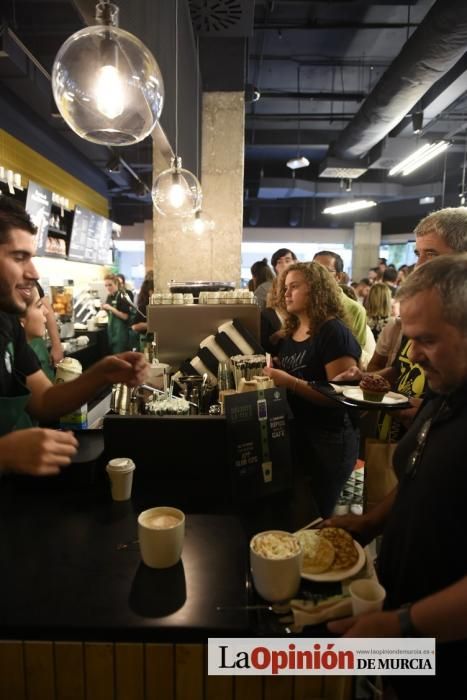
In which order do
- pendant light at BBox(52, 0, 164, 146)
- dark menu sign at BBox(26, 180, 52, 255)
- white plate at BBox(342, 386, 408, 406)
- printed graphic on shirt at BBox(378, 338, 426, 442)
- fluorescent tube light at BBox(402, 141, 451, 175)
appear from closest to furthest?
pendant light at BBox(52, 0, 164, 146) → white plate at BBox(342, 386, 408, 406) → printed graphic on shirt at BBox(378, 338, 426, 442) → dark menu sign at BBox(26, 180, 52, 255) → fluorescent tube light at BBox(402, 141, 451, 175)

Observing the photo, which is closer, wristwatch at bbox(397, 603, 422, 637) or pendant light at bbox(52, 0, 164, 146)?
wristwatch at bbox(397, 603, 422, 637)

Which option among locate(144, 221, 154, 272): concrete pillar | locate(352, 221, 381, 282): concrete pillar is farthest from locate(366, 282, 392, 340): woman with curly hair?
locate(352, 221, 381, 282): concrete pillar

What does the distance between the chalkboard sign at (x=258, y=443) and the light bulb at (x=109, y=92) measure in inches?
40.8

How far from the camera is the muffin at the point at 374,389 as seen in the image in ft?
6.46

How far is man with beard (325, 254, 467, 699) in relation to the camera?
96cm

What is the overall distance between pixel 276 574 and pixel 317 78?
8.14 meters

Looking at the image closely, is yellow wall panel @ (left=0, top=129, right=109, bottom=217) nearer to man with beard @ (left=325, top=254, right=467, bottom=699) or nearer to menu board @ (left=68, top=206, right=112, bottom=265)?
menu board @ (left=68, top=206, right=112, bottom=265)

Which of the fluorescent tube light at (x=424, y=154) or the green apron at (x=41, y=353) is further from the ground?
the fluorescent tube light at (x=424, y=154)

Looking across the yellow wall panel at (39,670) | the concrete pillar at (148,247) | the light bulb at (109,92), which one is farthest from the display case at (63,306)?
the concrete pillar at (148,247)

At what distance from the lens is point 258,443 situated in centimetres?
159

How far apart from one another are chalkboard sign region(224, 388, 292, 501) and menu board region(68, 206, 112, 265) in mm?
7067

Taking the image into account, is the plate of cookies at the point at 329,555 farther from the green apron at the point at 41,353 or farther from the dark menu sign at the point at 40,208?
the dark menu sign at the point at 40,208

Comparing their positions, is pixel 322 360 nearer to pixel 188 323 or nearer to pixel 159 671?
pixel 188 323

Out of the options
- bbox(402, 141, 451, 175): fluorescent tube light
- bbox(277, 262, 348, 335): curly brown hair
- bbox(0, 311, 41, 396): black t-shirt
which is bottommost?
bbox(0, 311, 41, 396): black t-shirt
